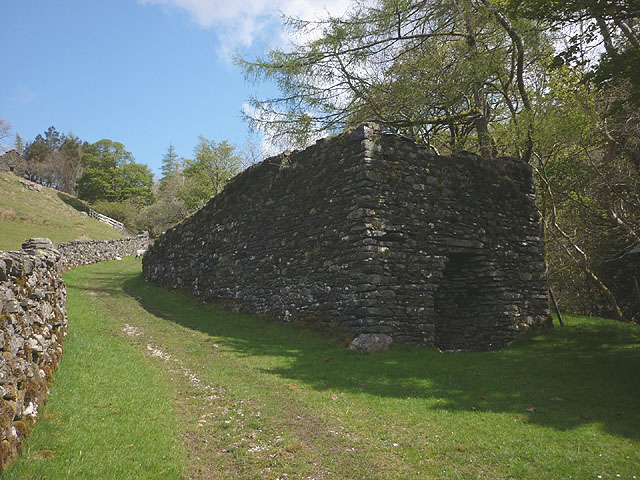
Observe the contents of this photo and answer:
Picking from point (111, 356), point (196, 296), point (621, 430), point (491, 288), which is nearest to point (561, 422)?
point (621, 430)

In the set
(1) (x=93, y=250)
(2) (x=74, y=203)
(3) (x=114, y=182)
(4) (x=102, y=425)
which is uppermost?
(3) (x=114, y=182)

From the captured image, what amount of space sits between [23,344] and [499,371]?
27.3 ft

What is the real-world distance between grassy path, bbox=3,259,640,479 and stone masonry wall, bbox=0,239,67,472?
0.72 feet

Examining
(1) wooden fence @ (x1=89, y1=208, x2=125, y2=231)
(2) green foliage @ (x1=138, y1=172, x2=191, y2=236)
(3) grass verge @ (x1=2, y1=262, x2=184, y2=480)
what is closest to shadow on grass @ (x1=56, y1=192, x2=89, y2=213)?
(1) wooden fence @ (x1=89, y1=208, x2=125, y2=231)

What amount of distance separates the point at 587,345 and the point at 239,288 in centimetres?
1039

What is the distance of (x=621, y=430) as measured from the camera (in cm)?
590

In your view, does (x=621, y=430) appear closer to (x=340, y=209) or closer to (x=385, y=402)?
(x=385, y=402)

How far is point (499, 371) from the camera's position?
8.95 metres

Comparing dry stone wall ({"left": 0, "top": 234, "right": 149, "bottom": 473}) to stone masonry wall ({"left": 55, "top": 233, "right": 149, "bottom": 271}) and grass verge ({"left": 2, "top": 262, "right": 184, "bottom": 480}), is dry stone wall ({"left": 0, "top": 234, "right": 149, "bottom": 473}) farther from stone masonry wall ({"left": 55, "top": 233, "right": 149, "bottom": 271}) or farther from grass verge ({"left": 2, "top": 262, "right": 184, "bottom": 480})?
stone masonry wall ({"left": 55, "top": 233, "right": 149, "bottom": 271})

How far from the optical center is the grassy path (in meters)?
4.72

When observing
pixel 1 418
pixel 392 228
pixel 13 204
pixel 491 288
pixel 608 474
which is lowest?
pixel 608 474

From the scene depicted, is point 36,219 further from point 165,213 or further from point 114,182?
point 114,182

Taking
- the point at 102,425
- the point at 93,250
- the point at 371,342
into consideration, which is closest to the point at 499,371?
the point at 371,342

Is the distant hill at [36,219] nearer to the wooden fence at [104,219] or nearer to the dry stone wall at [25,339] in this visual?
the wooden fence at [104,219]
